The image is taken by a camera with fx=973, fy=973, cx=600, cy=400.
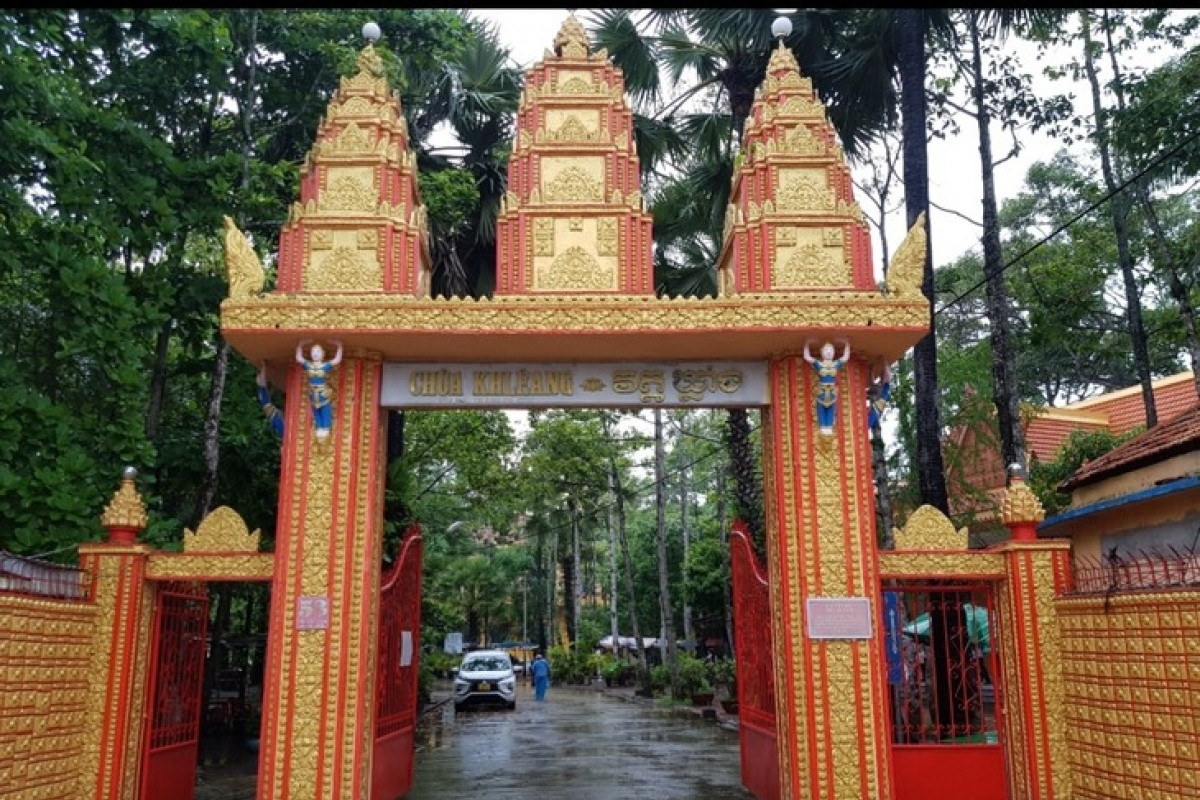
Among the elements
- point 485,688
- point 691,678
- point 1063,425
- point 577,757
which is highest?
point 1063,425

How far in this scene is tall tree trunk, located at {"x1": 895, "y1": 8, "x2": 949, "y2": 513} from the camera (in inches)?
446

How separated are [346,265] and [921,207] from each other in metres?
7.26

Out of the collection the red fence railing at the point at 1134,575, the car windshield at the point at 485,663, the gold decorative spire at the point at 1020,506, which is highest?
the gold decorative spire at the point at 1020,506

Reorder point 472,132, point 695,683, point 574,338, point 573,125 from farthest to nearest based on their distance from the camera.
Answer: point 695,683
point 472,132
point 573,125
point 574,338

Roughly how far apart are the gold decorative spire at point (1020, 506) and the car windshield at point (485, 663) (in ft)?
67.4

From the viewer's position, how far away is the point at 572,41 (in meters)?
9.06

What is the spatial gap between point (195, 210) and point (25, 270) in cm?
188

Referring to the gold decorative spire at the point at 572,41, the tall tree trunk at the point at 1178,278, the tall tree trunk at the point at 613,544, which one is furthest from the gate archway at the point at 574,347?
the tall tree trunk at the point at 613,544

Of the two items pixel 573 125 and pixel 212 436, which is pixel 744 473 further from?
pixel 212 436

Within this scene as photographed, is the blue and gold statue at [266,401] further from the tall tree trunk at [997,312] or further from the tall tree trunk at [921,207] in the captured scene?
the tall tree trunk at [997,312]

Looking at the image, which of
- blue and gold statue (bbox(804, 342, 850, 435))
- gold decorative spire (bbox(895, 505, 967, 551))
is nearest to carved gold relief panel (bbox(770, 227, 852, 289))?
blue and gold statue (bbox(804, 342, 850, 435))

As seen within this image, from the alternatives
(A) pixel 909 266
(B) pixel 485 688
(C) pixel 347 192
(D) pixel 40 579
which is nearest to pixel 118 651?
(D) pixel 40 579

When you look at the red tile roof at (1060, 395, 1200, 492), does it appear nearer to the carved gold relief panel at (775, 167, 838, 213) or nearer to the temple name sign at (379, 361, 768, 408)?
the carved gold relief panel at (775, 167, 838, 213)

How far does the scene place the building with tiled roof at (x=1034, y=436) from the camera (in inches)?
689
